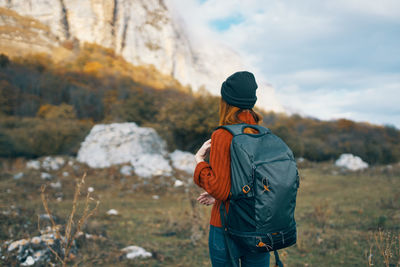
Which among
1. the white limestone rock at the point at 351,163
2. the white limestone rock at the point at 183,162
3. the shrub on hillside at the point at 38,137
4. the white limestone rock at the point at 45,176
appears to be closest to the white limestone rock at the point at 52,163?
the white limestone rock at the point at 45,176

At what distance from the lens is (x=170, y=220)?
19.6ft

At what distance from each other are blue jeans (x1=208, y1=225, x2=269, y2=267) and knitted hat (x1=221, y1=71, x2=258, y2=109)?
74 cm

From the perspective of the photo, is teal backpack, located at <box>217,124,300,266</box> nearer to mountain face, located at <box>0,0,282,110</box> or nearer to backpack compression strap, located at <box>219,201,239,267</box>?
backpack compression strap, located at <box>219,201,239,267</box>

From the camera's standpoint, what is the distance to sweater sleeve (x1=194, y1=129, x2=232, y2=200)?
154 cm

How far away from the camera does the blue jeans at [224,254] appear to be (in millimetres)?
Result: 1661

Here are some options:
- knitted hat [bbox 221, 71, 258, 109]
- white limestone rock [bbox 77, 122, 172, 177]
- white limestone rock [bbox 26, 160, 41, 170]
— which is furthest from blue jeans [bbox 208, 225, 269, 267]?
white limestone rock [bbox 26, 160, 41, 170]

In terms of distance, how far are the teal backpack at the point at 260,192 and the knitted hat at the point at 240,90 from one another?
0.72 ft

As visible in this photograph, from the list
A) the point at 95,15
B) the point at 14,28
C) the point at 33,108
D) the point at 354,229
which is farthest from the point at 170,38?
the point at 354,229

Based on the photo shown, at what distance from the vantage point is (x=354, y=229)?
5.55 m

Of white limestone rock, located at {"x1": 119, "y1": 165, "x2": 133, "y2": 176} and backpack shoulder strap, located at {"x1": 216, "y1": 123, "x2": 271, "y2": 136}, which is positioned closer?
backpack shoulder strap, located at {"x1": 216, "y1": 123, "x2": 271, "y2": 136}

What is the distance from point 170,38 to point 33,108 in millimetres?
42962

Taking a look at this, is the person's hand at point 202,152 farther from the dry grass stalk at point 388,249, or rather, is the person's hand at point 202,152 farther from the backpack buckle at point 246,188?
Result: the dry grass stalk at point 388,249

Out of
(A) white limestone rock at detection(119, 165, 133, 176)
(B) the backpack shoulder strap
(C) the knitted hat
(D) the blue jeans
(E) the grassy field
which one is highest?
(C) the knitted hat

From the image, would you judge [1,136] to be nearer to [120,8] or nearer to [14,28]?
[14,28]
